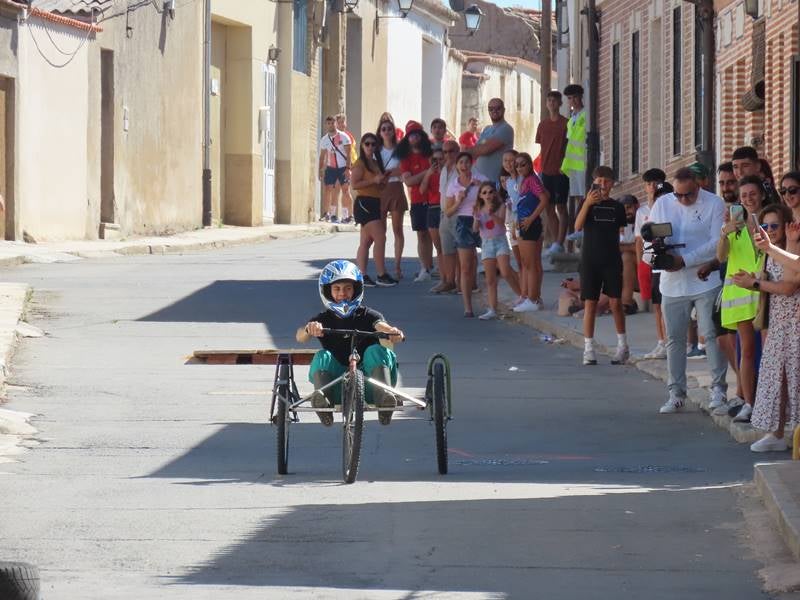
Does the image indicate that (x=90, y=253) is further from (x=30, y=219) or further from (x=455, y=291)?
(x=455, y=291)

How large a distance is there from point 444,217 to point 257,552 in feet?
43.8

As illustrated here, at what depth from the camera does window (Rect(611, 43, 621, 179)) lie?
2989cm

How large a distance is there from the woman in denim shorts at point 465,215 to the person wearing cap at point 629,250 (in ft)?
5.50

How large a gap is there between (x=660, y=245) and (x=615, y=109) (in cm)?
1602

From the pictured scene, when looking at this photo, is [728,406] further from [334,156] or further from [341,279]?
[334,156]

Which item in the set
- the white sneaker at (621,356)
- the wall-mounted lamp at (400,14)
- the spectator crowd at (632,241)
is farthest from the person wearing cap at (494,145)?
the wall-mounted lamp at (400,14)

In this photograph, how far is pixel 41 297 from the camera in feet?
73.8

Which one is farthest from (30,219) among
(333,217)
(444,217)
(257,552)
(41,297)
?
(257,552)

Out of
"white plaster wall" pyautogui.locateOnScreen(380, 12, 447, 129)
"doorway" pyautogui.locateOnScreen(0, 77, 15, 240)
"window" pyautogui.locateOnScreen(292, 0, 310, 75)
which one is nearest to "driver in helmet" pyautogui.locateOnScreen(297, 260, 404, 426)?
"doorway" pyautogui.locateOnScreen(0, 77, 15, 240)

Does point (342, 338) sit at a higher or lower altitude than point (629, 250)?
lower

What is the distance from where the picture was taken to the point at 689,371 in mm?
16656

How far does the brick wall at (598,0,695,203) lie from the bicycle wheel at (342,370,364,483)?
45.3 ft

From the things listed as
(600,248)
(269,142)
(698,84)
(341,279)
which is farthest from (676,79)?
(269,142)

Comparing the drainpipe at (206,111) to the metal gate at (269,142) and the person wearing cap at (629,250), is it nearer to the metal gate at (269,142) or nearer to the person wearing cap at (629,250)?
the metal gate at (269,142)
